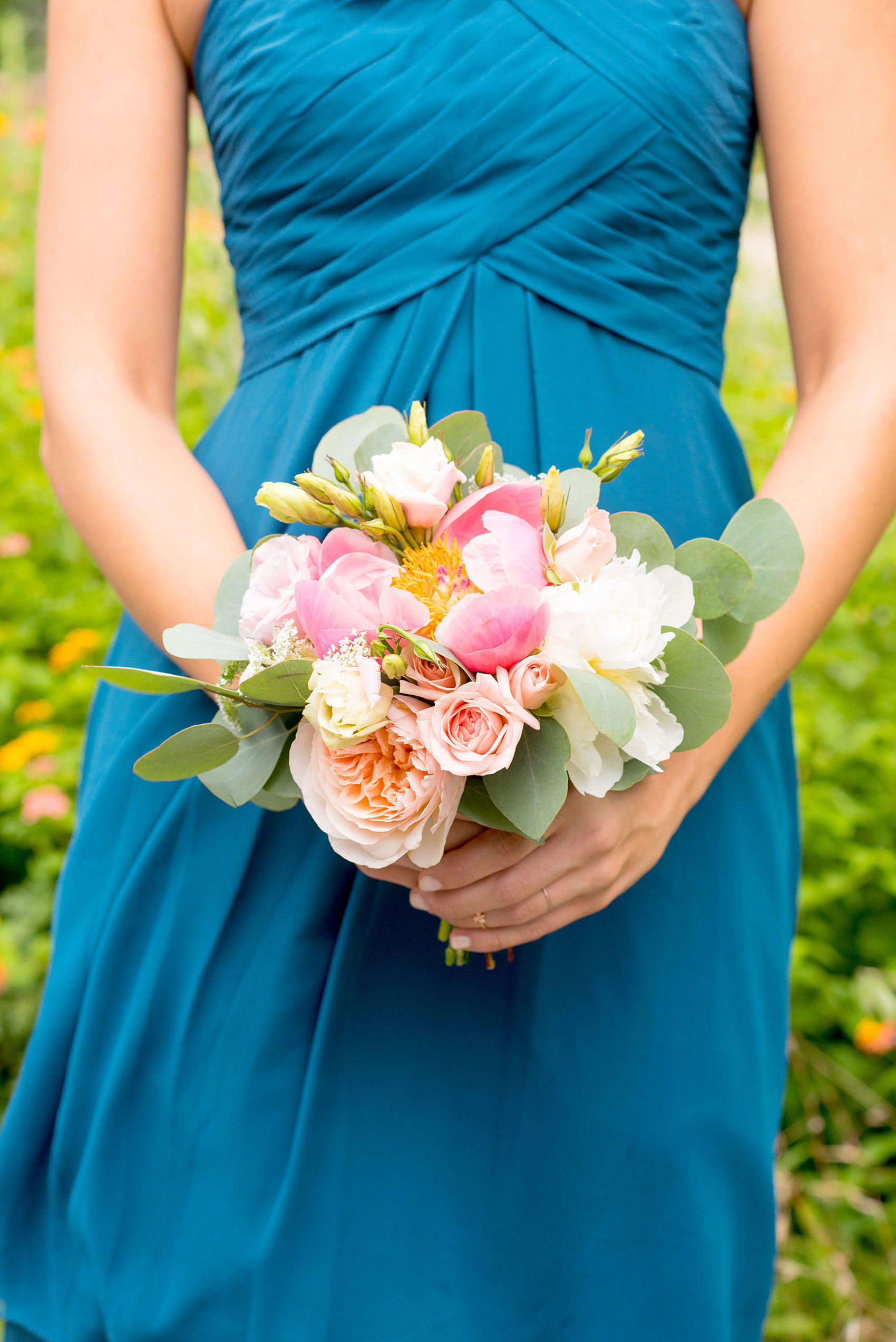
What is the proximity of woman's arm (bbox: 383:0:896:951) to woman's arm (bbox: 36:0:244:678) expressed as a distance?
0.53 meters

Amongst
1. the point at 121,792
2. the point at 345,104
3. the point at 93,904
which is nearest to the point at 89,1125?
the point at 93,904

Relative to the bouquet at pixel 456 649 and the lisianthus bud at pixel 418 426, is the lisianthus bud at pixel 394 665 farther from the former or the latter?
the lisianthus bud at pixel 418 426

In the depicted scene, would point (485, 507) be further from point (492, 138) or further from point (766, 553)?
point (492, 138)

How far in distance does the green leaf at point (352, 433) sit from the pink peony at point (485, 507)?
0.15m

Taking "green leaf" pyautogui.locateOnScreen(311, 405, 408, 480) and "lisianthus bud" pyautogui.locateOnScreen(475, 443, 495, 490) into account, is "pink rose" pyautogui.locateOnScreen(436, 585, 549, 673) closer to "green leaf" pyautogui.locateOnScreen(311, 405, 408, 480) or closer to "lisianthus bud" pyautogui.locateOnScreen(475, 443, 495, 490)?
"lisianthus bud" pyautogui.locateOnScreen(475, 443, 495, 490)

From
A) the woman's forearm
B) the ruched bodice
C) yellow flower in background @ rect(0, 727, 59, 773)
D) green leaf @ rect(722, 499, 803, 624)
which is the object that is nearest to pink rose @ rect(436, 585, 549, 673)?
green leaf @ rect(722, 499, 803, 624)

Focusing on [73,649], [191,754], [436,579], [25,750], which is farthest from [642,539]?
[73,649]

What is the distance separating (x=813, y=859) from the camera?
213 cm

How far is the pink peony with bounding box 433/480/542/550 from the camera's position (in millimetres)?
722

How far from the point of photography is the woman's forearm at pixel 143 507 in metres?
0.94

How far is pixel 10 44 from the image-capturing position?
434 cm

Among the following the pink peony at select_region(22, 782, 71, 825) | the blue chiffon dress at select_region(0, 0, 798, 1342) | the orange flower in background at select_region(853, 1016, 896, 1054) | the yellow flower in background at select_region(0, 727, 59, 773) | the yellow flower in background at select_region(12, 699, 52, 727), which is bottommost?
the yellow flower in background at select_region(12, 699, 52, 727)

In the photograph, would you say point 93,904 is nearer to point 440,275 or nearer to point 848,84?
point 440,275

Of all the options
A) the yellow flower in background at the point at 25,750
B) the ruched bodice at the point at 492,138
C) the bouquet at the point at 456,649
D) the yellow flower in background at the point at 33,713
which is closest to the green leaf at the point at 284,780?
the bouquet at the point at 456,649
